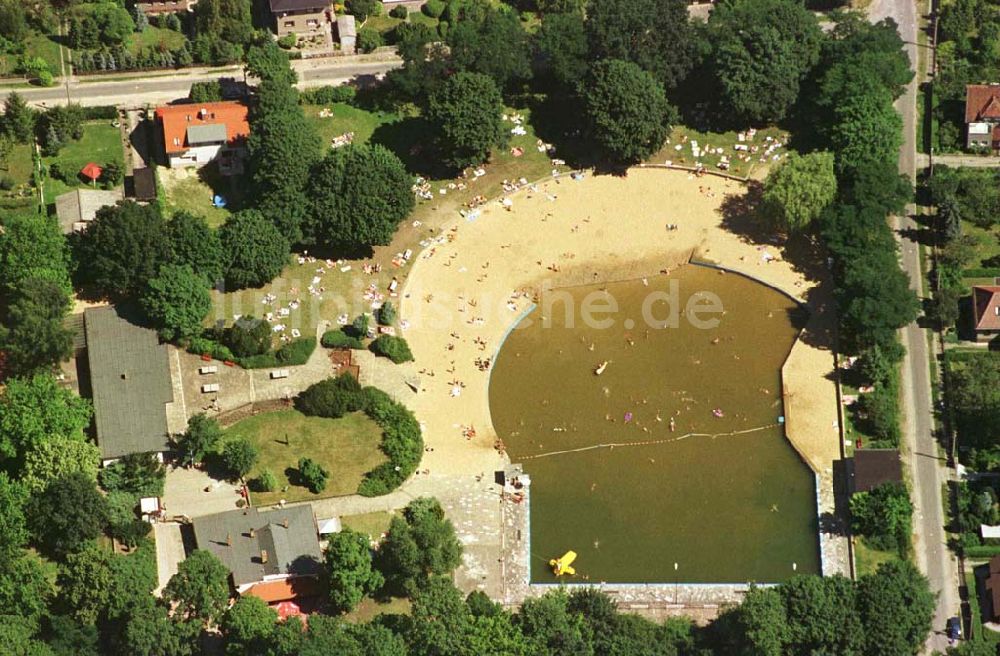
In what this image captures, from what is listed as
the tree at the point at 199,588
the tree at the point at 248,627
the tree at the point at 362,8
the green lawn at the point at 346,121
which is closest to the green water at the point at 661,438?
the tree at the point at 248,627

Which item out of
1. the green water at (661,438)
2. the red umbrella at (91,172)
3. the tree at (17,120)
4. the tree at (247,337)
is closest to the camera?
the green water at (661,438)

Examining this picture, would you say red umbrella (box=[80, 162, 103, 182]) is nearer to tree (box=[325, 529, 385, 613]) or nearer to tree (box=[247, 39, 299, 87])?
tree (box=[247, 39, 299, 87])

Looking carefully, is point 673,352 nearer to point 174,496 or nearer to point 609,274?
point 609,274

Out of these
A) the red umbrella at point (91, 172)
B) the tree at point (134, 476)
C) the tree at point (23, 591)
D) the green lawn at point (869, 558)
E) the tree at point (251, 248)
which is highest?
the red umbrella at point (91, 172)

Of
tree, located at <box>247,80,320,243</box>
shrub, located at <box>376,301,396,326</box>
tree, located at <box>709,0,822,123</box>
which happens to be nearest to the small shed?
tree, located at <box>247,80,320,243</box>

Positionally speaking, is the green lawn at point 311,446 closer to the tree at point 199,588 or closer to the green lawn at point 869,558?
the tree at point 199,588

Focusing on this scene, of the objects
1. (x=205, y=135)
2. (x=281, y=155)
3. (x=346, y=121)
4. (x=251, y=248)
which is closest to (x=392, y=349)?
(x=251, y=248)

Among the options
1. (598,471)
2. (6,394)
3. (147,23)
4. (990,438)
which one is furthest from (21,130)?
(990,438)
